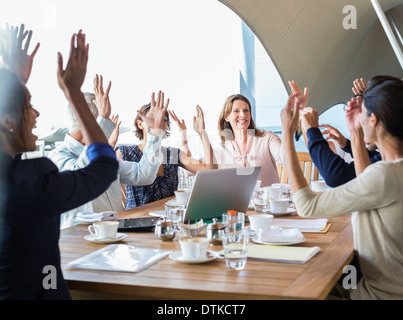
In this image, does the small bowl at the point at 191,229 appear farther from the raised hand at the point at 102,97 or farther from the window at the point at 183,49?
the window at the point at 183,49

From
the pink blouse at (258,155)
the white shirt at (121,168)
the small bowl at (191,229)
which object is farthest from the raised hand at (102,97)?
the pink blouse at (258,155)

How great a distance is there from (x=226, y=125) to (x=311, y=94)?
569cm

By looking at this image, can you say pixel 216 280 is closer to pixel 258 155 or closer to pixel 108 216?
pixel 108 216

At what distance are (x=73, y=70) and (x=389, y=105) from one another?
2.88 ft

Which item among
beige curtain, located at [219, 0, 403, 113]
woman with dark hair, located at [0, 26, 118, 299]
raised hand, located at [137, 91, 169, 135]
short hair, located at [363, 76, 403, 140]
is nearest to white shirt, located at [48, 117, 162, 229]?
raised hand, located at [137, 91, 169, 135]

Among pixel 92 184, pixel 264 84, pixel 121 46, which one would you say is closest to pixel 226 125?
pixel 92 184

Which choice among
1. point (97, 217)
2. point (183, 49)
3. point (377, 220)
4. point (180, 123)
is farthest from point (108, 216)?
point (183, 49)

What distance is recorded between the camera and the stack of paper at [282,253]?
1228 millimetres

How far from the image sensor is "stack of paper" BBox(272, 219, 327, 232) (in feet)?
5.41

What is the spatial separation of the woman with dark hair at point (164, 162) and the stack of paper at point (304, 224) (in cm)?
115

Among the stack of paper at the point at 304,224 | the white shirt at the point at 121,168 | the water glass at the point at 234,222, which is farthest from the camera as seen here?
the white shirt at the point at 121,168

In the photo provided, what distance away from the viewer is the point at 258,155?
3.13 meters

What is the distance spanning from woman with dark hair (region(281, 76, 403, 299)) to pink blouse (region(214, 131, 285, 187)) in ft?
5.54
